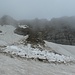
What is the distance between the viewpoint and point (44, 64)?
1906cm

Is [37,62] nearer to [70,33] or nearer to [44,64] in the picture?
[44,64]

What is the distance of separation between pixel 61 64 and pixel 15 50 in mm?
4467

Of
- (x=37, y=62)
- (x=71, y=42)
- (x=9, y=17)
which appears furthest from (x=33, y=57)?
(x=9, y=17)

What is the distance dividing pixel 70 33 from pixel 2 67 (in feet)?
130

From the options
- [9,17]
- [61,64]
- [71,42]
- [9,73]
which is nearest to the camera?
[9,73]

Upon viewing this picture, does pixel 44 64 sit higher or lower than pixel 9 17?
lower

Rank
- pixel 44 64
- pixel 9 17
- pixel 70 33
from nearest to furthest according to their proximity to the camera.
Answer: pixel 44 64, pixel 70 33, pixel 9 17

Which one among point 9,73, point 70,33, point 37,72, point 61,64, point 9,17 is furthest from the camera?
point 9,17

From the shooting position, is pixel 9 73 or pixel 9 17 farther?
pixel 9 17

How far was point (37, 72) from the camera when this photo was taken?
1562cm

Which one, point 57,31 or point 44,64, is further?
point 57,31

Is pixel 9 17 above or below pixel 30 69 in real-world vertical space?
above

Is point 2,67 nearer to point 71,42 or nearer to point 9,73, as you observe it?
point 9,73

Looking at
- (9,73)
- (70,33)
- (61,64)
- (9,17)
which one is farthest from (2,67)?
(9,17)
